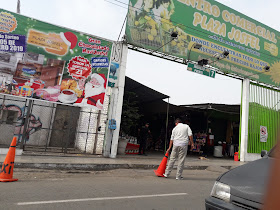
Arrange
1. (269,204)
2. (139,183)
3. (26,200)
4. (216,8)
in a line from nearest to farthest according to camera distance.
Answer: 1. (269,204)
2. (26,200)
3. (139,183)
4. (216,8)

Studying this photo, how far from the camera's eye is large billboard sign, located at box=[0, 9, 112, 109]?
27.5 ft

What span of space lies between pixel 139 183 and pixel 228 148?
12.8m

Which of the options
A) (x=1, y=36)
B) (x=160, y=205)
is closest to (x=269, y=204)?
(x=160, y=205)

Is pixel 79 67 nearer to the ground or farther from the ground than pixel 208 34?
nearer to the ground

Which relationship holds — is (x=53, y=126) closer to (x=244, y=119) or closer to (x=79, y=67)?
(x=79, y=67)

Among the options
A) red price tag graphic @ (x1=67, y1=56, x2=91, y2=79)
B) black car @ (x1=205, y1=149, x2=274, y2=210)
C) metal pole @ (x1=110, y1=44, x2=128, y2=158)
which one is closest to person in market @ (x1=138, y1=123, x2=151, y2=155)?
metal pole @ (x1=110, y1=44, x2=128, y2=158)

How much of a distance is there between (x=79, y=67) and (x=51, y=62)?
111 centimetres

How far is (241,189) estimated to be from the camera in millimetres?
2439

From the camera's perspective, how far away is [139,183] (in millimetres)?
5832

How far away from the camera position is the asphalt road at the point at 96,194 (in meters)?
3.81

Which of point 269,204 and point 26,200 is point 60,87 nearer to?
point 26,200

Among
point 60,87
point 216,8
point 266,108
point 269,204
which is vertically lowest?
point 269,204

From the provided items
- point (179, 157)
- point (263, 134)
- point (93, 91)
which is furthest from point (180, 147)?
point (263, 134)

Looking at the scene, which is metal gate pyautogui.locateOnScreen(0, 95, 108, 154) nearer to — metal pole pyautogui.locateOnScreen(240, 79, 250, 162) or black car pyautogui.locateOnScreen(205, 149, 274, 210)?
black car pyautogui.locateOnScreen(205, 149, 274, 210)
